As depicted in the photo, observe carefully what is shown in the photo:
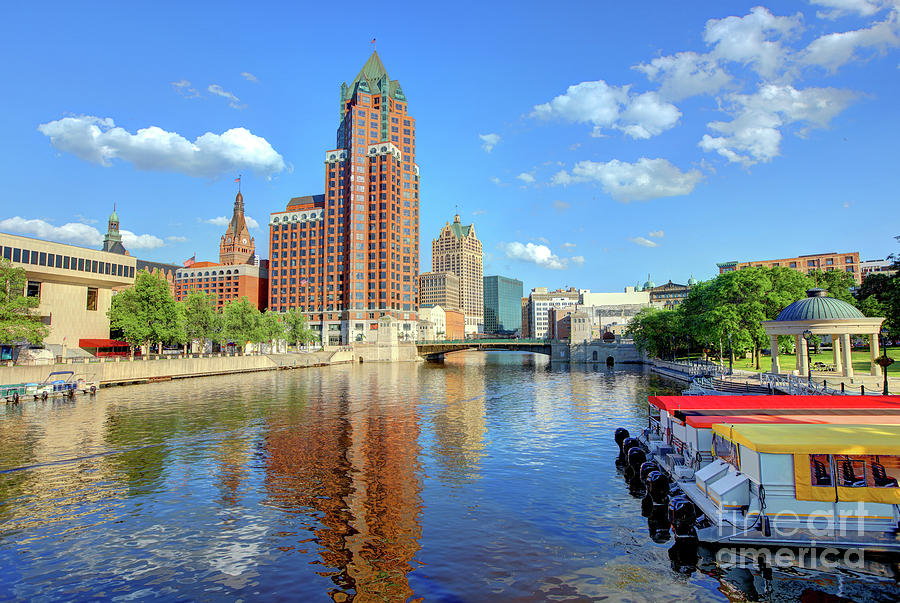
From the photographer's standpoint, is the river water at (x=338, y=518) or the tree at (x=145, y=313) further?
the tree at (x=145, y=313)

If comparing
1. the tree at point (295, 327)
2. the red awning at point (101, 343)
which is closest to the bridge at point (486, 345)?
the tree at point (295, 327)

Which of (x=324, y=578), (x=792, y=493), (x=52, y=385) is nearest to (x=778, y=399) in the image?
(x=792, y=493)

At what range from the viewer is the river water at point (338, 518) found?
56.5 feet

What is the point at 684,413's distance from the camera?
29.1m

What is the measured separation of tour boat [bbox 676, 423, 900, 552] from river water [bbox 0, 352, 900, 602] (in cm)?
118

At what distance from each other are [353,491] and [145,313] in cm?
8588

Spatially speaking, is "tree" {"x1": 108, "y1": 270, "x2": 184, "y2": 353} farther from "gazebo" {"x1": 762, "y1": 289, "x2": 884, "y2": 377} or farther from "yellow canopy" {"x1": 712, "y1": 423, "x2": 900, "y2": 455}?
"gazebo" {"x1": 762, "y1": 289, "x2": 884, "y2": 377}

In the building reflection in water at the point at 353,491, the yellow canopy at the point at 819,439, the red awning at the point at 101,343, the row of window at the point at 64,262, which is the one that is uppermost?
the row of window at the point at 64,262

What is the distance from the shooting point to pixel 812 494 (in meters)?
19.3

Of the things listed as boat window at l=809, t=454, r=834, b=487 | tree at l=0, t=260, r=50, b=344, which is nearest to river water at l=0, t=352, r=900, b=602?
boat window at l=809, t=454, r=834, b=487

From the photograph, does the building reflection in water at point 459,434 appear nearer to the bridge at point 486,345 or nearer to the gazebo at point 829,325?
the gazebo at point 829,325

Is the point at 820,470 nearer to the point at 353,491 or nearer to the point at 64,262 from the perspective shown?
the point at 353,491

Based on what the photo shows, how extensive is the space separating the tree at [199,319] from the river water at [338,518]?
6364 centimetres

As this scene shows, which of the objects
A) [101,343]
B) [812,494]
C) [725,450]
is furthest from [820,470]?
[101,343]
